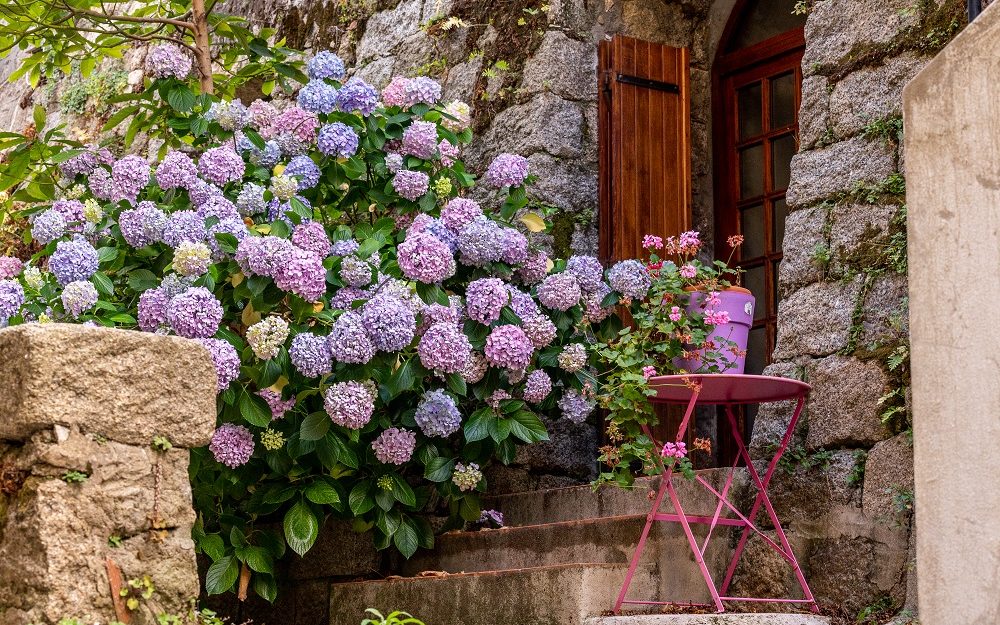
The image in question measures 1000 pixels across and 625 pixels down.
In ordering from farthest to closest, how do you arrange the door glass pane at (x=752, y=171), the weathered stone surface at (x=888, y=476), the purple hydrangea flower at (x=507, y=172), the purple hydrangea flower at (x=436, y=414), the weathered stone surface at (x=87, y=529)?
the door glass pane at (x=752, y=171) < the purple hydrangea flower at (x=507, y=172) < the purple hydrangea flower at (x=436, y=414) < the weathered stone surface at (x=888, y=476) < the weathered stone surface at (x=87, y=529)

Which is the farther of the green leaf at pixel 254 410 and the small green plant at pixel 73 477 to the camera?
the green leaf at pixel 254 410

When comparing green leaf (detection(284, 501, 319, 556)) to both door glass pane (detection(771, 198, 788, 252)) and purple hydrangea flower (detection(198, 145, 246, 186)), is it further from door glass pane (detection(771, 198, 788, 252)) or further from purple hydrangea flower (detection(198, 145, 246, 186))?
door glass pane (detection(771, 198, 788, 252))

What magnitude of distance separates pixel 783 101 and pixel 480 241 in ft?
6.02

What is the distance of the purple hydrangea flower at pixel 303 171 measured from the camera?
4.38 m

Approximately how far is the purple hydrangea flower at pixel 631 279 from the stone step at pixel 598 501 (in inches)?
26.3

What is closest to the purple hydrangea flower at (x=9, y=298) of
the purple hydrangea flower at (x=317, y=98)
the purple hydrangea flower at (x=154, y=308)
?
the purple hydrangea flower at (x=154, y=308)

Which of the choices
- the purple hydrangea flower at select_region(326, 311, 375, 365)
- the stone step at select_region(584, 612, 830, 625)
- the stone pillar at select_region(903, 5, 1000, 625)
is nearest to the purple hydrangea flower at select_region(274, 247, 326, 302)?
the purple hydrangea flower at select_region(326, 311, 375, 365)

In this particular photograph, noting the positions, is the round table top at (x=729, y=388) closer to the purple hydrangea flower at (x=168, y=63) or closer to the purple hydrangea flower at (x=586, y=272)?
the purple hydrangea flower at (x=586, y=272)

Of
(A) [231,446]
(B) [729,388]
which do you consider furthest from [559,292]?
(A) [231,446]

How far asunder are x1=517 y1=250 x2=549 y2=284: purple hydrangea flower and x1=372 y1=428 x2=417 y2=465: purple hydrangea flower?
0.77 meters

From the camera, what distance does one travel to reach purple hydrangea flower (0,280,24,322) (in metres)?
3.89

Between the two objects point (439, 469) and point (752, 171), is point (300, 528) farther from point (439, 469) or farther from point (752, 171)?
point (752, 171)

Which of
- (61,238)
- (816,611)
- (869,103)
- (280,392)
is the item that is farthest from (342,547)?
(869,103)

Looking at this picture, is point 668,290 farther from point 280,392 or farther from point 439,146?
point 280,392
